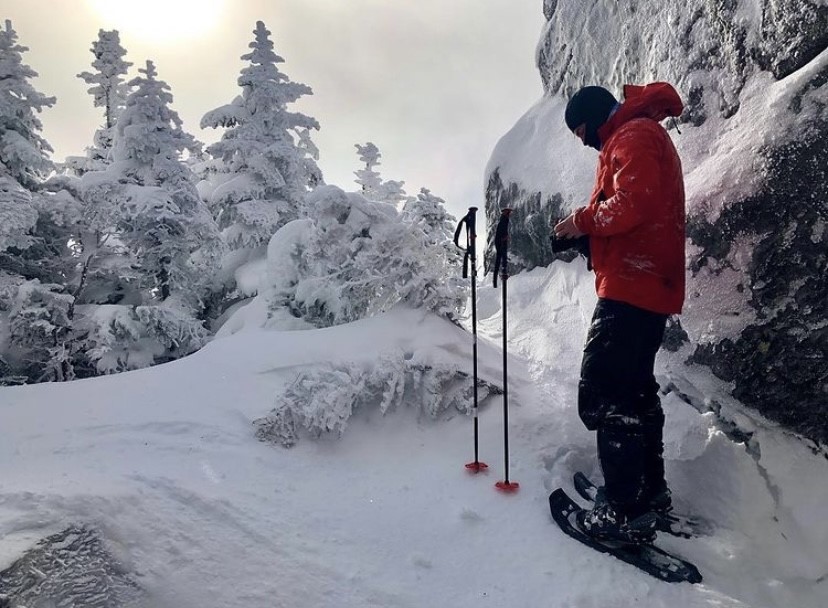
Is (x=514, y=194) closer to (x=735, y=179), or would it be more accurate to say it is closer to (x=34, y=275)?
(x=735, y=179)

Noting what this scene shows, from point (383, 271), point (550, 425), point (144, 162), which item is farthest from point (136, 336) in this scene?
point (550, 425)

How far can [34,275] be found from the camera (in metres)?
11.9

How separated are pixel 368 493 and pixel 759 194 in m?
3.84

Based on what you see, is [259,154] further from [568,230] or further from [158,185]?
[568,230]

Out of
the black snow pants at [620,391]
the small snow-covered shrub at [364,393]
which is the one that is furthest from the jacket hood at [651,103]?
the small snow-covered shrub at [364,393]

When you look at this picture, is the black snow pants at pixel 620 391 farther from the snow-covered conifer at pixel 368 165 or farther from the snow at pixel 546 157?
the snow-covered conifer at pixel 368 165

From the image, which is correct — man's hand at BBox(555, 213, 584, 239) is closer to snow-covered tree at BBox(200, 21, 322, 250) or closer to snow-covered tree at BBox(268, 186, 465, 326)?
snow-covered tree at BBox(268, 186, 465, 326)

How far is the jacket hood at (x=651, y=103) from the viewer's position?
11.7 ft

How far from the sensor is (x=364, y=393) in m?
4.83

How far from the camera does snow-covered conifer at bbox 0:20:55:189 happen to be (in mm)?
12242

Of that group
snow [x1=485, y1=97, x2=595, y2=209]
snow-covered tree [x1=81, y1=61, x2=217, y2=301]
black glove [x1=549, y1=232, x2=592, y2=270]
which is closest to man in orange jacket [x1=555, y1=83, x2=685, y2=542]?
black glove [x1=549, y1=232, x2=592, y2=270]

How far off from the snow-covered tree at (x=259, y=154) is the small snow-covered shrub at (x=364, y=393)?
12.3m

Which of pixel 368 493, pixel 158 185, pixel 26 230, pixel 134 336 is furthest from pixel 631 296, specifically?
pixel 158 185

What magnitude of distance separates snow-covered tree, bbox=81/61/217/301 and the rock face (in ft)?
37.0
